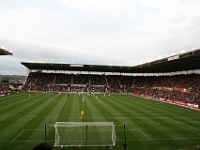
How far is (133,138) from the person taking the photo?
18234mm

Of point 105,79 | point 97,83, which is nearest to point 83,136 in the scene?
point 97,83

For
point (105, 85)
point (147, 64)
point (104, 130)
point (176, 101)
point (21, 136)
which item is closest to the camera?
point (21, 136)

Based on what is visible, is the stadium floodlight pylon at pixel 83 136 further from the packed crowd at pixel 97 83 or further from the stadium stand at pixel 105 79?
A: the packed crowd at pixel 97 83

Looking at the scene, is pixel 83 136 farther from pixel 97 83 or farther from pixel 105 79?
pixel 105 79

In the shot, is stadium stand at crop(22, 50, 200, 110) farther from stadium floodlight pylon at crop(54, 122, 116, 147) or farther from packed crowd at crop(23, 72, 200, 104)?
stadium floodlight pylon at crop(54, 122, 116, 147)

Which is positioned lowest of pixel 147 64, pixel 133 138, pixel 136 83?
pixel 133 138

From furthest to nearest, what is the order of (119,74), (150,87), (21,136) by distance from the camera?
1. (119,74)
2. (150,87)
3. (21,136)

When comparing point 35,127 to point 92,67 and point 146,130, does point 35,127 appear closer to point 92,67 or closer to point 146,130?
point 146,130

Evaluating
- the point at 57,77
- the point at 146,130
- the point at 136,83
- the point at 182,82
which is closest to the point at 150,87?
the point at 136,83

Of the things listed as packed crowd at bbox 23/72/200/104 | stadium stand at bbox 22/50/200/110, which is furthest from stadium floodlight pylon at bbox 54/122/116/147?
packed crowd at bbox 23/72/200/104

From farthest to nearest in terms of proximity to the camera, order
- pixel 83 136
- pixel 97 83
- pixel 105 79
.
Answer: pixel 105 79, pixel 97 83, pixel 83 136

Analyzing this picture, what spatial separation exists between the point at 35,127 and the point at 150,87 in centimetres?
6214

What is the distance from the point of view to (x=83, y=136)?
17.4m

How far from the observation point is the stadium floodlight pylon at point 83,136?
15969 mm
